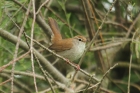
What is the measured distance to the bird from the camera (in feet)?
16.5

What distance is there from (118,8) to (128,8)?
1.07 meters

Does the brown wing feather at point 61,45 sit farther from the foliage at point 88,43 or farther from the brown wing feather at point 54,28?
the foliage at point 88,43

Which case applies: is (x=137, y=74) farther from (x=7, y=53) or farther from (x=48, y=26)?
(x=7, y=53)

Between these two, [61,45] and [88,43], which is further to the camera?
[88,43]

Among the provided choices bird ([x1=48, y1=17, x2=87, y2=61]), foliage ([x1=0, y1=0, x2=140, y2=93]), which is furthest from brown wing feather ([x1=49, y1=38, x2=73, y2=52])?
foliage ([x1=0, y1=0, x2=140, y2=93])

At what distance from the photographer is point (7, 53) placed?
5117 millimetres

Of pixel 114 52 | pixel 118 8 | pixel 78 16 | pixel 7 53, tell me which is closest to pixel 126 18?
pixel 118 8

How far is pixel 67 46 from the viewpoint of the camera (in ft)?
17.0

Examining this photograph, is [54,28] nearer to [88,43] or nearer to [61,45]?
[61,45]

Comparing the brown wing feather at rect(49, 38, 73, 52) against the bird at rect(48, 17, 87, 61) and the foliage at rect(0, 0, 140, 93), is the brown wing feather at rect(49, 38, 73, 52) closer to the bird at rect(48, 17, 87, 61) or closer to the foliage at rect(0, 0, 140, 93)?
the bird at rect(48, 17, 87, 61)

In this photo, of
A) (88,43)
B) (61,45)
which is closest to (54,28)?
(61,45)

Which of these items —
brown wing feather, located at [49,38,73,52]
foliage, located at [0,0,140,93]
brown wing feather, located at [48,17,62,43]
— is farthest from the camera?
brown wing feather, located at [49,38,73,52]

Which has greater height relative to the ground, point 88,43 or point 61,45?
point 61,45

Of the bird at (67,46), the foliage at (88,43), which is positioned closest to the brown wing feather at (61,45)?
the bird at (67,46)
